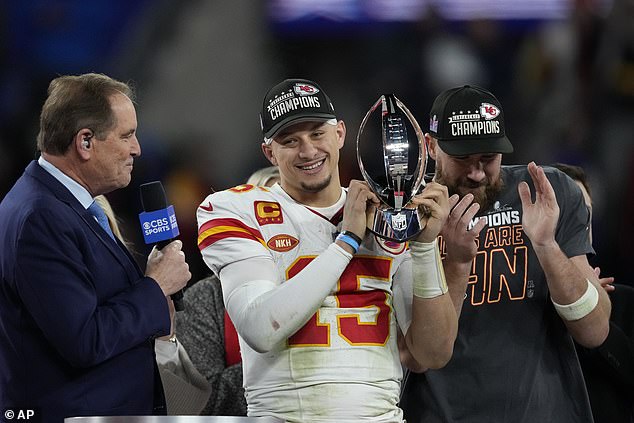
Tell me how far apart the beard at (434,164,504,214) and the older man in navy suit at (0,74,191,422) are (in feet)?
2.64

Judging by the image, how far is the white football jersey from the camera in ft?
8.11

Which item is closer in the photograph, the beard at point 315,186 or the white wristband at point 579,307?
the beard at point 315,186

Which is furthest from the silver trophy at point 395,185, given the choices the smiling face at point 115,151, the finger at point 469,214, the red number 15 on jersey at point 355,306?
the smiling face at point 115,151

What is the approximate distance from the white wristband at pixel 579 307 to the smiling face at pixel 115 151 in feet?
3.90

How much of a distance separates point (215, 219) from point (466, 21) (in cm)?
328

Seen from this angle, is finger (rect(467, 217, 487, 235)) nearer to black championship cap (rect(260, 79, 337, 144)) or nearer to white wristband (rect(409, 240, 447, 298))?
white wristband (rect(409, 240, 447, 298))

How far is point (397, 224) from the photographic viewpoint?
2420mm

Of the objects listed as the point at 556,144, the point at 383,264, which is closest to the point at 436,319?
the point at 383,264

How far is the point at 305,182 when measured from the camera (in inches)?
103

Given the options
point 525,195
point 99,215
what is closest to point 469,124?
point 525,195

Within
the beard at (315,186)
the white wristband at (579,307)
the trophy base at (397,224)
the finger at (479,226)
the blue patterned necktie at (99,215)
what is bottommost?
the white wristband at (579,307)

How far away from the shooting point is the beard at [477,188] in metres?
2.98

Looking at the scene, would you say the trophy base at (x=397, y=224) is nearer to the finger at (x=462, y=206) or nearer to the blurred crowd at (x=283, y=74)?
the finger at (x=462, y=206)

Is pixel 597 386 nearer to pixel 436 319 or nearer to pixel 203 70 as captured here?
pixel 436 319
